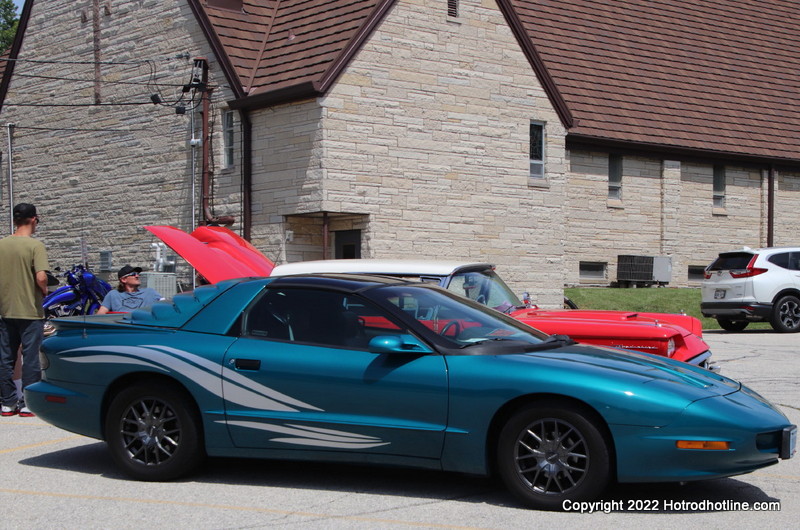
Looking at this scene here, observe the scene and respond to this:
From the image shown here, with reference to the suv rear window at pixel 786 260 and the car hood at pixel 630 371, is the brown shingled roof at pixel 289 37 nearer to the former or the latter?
the suv rear window at pixel 786 260

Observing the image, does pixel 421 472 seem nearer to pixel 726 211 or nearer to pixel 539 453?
pixel 539 453

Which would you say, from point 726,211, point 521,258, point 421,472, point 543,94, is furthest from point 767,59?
point 421,472

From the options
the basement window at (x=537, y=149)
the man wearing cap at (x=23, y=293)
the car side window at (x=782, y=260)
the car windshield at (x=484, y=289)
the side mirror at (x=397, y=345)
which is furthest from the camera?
the basement window at (x=537, y=149)

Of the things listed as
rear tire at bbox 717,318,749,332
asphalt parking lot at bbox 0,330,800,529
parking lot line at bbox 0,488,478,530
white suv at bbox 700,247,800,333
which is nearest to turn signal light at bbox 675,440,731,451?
asphalt parking lot at bbox 0,330,800,529

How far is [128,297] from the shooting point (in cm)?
1170

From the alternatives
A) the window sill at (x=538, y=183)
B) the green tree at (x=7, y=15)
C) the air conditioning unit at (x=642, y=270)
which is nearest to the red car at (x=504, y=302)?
the window sill at (x=538, y=183)

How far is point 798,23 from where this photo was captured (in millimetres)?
35250

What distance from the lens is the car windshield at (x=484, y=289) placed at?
966 centimetres

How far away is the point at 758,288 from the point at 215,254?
12.2 m

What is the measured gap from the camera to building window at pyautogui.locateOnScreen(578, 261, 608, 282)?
27719mm

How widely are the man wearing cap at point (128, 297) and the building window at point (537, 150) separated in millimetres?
13977

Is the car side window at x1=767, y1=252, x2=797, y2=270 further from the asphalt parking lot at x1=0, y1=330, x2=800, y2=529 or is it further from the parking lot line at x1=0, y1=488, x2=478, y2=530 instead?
the parking lot line at x1=0, y1=488, x2=478, y2=530

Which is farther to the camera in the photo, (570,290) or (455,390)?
(570,290)

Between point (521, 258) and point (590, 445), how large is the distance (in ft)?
59.1
